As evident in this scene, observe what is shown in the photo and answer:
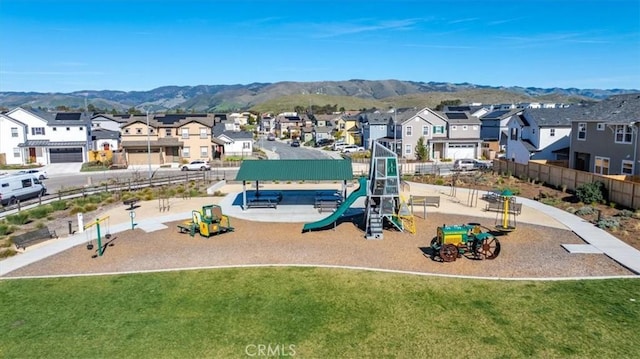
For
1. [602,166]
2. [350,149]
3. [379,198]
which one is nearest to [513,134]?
[602,166]

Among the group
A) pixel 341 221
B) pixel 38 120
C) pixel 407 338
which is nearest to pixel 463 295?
pixel 407 338

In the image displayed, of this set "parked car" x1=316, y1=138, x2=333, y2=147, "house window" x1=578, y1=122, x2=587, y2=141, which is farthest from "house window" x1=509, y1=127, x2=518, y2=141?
"parked car" x1=316, y1=138, x2=333, y2=147

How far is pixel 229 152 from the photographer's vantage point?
233ft

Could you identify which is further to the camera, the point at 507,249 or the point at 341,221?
the point at 341,221

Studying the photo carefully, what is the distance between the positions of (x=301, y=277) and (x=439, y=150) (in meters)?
50.3

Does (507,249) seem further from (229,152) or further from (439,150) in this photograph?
(229,152)

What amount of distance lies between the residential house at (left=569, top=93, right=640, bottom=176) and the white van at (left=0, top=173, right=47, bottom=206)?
4613 centimetres

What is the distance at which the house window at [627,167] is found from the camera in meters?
34.3

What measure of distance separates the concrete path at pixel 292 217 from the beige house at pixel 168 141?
25.4 meters

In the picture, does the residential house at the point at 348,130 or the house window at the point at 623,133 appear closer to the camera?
the house window at the point at 623,133

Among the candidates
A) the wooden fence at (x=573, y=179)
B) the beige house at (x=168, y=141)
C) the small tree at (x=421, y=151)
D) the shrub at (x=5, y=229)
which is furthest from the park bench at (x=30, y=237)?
the small tree at (x=421, y=151)

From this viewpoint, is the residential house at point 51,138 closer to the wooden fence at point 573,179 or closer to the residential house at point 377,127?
the residential house at point 377,127

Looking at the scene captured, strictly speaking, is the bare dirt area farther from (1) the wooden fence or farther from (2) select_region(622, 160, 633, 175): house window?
(2) select_region(622, 160, 633, 175): house window

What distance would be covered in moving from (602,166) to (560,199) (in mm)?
8435
